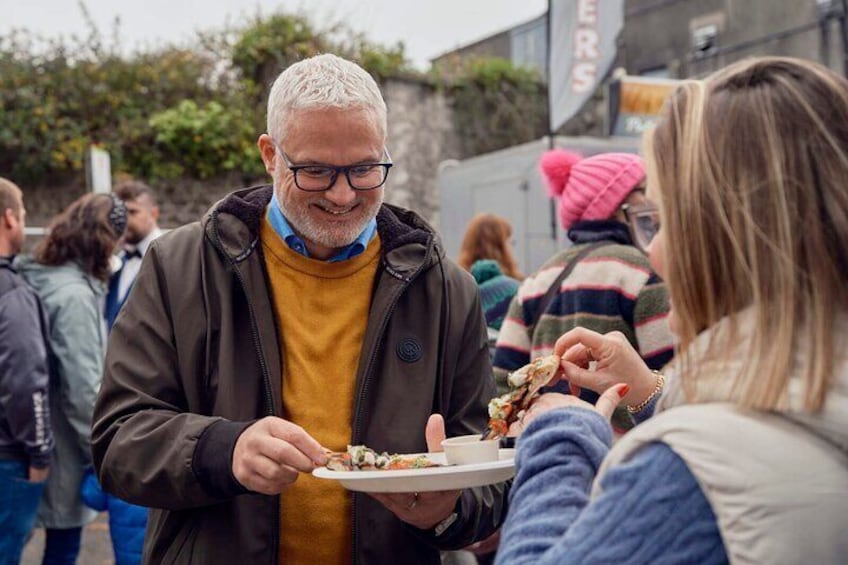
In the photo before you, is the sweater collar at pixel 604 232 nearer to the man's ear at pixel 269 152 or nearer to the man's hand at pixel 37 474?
the man's ear at pixel 269 152

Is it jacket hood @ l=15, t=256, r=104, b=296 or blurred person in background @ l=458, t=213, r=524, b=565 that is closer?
blurred person in background @ l=458, t=213, r=524, b=565

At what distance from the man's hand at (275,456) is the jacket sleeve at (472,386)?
1.76 feet

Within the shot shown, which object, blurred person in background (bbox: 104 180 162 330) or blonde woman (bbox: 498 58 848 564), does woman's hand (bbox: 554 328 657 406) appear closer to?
blonde woman (bbox: 498 58 848 564)

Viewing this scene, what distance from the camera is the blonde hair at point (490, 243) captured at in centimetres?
570

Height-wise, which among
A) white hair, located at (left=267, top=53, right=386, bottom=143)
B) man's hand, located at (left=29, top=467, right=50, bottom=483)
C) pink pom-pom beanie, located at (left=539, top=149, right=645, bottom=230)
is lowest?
man's hand, located at (left=29, top=467, right=50, bottom=483)

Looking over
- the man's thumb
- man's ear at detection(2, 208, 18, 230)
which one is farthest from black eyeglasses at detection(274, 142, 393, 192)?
man's ear at detection(2, 208, 18, 230)

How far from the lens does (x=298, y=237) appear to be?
7.50 ft

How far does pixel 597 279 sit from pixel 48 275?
281 cm

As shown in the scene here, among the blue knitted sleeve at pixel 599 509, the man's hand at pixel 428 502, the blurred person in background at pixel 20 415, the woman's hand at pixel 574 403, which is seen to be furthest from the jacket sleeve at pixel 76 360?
the blue knitted sleeve at pixel 599 509

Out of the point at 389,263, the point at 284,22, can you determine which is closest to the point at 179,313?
the point at 389,263

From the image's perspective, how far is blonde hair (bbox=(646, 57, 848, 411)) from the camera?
1.21 metres

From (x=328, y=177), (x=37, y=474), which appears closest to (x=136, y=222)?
(x=37, y=474)

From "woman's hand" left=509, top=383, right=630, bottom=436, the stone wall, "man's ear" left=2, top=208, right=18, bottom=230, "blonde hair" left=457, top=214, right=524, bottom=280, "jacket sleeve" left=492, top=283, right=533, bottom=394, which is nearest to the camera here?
"woman's hand" left=509, top=383, right=630, bottom=436

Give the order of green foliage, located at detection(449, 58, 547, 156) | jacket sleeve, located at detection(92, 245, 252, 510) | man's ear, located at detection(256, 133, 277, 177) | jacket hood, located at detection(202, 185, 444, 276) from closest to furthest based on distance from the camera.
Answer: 1. jacket sleeve, located at detection(92, 245, 252, 510)
2. jacket hood, located at detection(202, 185, 444, 276)
3. man's ear, located at detection(256, 133, 277, 177)
4. green foliage, located at detection(449, 58, 547, 156)
